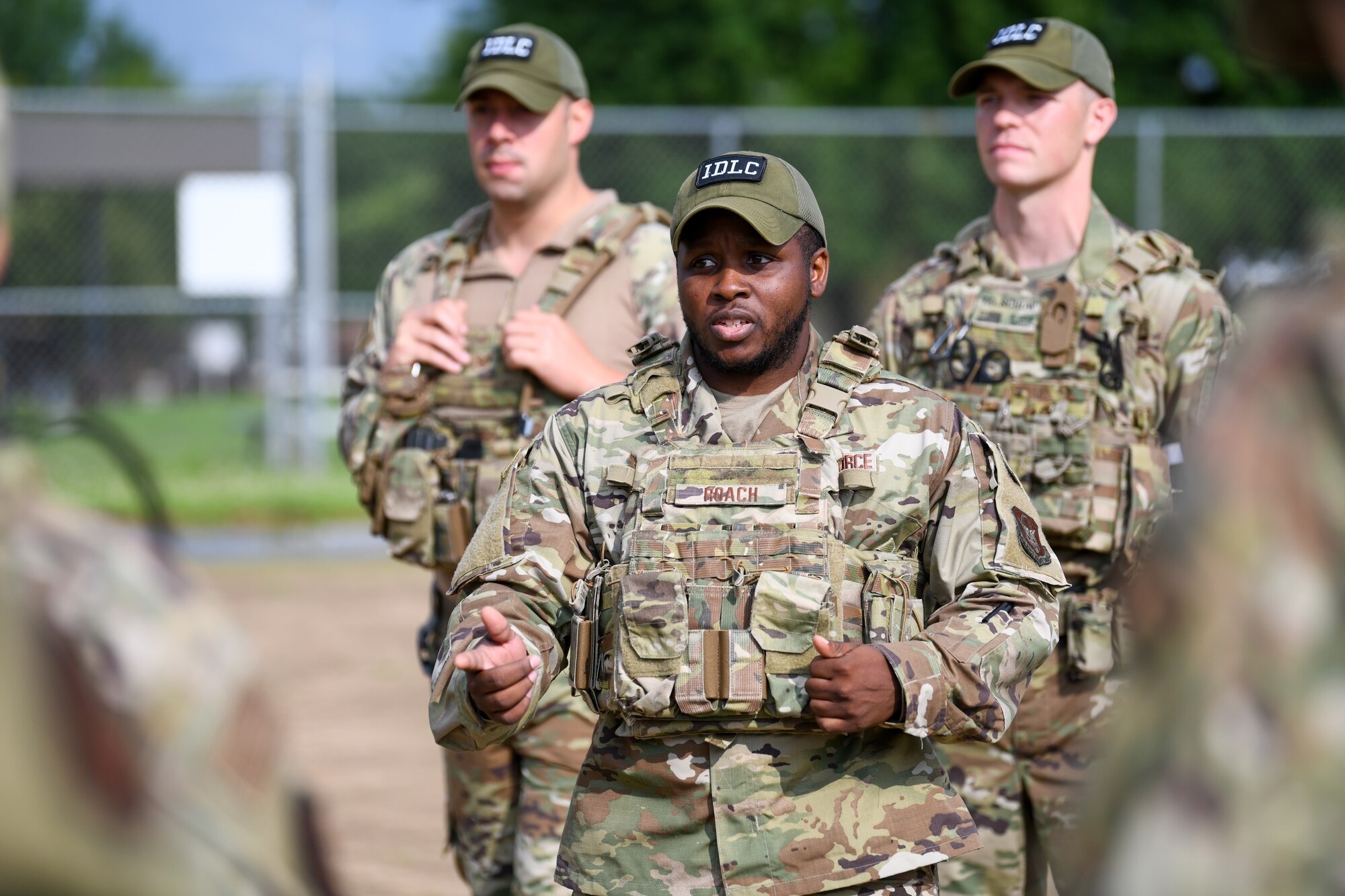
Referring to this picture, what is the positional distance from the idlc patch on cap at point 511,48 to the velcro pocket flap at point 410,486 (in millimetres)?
1170

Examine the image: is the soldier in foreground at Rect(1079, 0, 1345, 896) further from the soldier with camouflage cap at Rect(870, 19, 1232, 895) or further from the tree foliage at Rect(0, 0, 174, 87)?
the tree foliage at Rect(0, 0, 174, 87)

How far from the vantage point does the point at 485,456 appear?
4555mm

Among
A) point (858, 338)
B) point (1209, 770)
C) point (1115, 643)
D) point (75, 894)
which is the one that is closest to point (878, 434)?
point (858, 338)

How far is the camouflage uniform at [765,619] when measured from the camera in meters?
2.88

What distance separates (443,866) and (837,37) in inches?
645

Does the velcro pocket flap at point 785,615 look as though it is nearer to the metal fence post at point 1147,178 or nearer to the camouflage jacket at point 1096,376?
the camouflage jacket at point 1096,376

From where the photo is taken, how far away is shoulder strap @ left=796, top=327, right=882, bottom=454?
3.09m

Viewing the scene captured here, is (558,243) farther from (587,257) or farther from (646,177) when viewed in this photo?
(646,177)

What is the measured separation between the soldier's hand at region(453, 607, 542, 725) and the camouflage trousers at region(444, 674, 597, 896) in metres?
1.43

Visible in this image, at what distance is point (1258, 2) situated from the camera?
1505mm

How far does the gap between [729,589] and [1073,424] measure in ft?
5.46

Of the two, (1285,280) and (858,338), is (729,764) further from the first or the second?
(1285,280)

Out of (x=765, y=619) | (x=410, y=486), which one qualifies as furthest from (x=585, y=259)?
(x=765, y=619)

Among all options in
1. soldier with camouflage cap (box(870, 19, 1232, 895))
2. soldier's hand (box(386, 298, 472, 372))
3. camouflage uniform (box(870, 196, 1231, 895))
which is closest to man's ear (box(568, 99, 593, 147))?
soldier's hand (box(386, 298, 472, 372))
